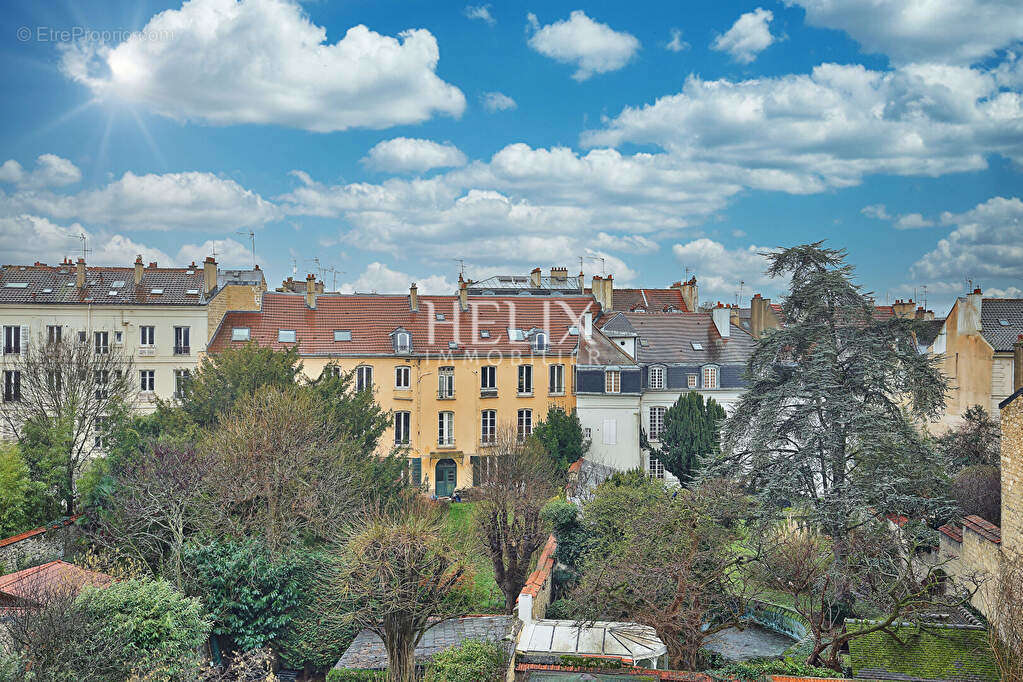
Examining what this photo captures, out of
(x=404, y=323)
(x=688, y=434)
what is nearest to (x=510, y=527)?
(x=688, y=434)

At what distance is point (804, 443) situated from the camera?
20.8m

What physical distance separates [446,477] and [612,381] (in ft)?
30.2

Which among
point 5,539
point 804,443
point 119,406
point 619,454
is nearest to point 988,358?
point 619,454

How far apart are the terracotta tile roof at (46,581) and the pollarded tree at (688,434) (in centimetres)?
2238

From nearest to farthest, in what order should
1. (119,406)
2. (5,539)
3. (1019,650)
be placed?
(1019,650) < (5,539) < (119,406)

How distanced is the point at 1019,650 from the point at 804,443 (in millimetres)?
9072

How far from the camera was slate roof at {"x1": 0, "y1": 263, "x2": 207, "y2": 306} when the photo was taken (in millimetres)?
40500

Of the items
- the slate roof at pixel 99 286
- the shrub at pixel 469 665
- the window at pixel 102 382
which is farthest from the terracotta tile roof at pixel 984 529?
the slate roof at pixel 99 286

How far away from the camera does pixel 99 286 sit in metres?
→ 41.6

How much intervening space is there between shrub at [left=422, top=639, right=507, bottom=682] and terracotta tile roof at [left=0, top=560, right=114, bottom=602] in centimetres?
683

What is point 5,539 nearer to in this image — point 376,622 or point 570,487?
point 376,622

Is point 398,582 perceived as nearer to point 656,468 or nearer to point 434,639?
point 434,639

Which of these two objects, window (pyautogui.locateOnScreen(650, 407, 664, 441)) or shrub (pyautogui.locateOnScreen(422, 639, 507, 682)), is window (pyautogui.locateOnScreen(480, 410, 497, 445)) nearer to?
window (pyautogui.locateOnScreen(650, 407, 664, 441))

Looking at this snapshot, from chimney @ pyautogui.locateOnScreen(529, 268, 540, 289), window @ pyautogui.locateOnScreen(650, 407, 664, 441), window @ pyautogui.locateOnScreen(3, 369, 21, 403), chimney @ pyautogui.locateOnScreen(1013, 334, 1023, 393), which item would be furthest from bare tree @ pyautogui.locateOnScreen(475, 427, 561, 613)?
chimney @ pyautogui.locateOnScreen(529, 268, 540, 289)
